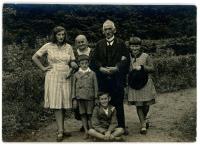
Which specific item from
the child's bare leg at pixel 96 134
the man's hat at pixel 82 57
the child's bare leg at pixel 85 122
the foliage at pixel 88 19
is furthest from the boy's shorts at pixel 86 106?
the foliage at pixel 88 19

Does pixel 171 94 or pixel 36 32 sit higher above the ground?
pixel 36 32

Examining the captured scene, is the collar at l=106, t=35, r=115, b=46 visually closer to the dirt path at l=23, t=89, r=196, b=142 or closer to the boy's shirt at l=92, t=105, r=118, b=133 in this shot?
the boy's shirt at l=92, t=105, r=118, b=133

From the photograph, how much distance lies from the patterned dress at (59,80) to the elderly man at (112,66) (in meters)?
0.47

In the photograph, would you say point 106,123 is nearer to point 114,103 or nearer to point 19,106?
point 114,103

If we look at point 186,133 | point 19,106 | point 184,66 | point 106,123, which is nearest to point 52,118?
point 19,106

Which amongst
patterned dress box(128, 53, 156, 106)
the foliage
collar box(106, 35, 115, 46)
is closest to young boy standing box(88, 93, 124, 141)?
patterned dress box(128, 53, 156, 106)

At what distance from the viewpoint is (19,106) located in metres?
10.2

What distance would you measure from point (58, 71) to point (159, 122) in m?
2.27

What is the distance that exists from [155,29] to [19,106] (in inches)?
127

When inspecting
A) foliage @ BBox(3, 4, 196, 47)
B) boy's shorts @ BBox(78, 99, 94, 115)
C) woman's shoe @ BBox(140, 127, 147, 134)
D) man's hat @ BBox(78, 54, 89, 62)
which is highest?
foliage @ BBox(3, 4, 196, 47)

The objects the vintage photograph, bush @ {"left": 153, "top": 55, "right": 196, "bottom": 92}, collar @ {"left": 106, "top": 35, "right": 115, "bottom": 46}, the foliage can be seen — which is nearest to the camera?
the vintage photograph

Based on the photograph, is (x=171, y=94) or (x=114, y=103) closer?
(x=114, y=103)

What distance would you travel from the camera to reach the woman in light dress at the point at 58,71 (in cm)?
895

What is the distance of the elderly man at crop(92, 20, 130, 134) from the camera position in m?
9.02
